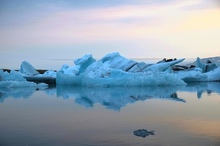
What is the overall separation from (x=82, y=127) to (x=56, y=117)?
904 millimetres

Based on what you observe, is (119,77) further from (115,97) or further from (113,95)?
(115,97)

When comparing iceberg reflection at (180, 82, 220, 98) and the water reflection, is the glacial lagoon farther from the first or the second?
iceberg reflection at (180, 82, 220, 98)

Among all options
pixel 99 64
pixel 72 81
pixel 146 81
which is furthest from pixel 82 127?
pixel 99 64

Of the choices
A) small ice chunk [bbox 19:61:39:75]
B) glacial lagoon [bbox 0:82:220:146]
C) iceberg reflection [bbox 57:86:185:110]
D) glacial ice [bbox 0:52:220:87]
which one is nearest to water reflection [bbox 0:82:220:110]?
iceberg reflection [bbox 57:86:185:110]

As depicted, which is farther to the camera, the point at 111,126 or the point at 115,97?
the point at 115,97

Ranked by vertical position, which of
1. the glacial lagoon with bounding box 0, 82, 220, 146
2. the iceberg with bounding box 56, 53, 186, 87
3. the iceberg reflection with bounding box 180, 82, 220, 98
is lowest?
the iceberg reflection with bounding box 180, 82, 220, 98

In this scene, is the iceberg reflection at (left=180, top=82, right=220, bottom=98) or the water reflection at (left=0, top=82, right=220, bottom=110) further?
the iceberg reflection at (left=180, top=82, right=220, bottom=98)

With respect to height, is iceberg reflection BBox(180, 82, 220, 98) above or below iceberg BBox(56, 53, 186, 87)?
below

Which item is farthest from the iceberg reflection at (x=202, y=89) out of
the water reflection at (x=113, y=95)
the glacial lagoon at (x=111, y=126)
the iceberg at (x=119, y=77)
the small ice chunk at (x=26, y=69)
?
the small ice chunk at (x=26, y=69)

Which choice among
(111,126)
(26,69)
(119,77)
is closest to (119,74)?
(119,77)

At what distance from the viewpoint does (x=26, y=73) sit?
58.1ft

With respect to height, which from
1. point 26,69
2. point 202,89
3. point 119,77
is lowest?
point 202,89

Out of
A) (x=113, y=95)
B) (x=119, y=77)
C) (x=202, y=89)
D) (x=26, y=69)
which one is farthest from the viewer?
(x=26, y=69)

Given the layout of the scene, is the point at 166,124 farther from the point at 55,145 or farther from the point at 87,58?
the point at 87,58
